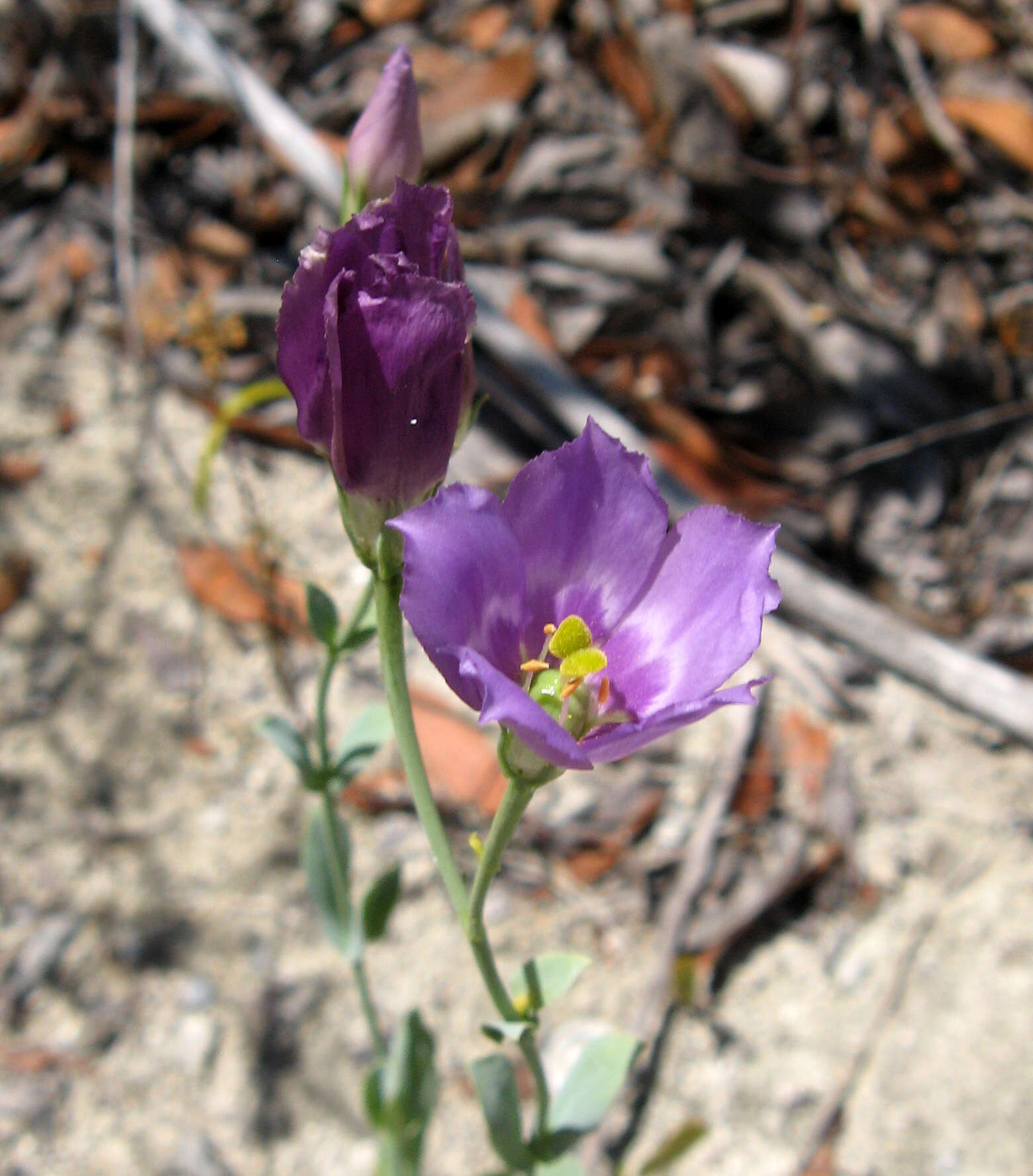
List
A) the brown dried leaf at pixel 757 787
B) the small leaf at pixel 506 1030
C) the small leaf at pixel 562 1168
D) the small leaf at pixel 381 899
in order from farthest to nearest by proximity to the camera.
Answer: the brown dried leaf at pixel 757 787
the small leaf at pixel 381 899
the small leaf at pixel 562 1168
the small leaf at pixel 506 1030

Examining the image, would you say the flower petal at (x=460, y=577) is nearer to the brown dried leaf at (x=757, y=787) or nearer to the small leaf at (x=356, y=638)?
the small leaf at (x=356, y=638)

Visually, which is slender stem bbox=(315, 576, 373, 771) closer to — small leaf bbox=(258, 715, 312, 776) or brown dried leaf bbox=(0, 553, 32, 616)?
small leaf bbox=(258, 715, 312, 776)

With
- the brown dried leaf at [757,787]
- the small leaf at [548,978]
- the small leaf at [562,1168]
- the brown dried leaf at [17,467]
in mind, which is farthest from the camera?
the brown dried leaf at [17,467]

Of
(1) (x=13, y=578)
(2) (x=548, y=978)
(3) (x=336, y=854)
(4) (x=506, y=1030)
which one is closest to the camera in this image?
(4) (x=506, y=1030)

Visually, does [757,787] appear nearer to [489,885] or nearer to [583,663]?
[489,885]

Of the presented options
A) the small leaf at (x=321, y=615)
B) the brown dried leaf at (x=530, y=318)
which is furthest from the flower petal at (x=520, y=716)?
the brown dried leaf at (x=530, y=318)

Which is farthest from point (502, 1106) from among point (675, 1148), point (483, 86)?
point (483, 86)

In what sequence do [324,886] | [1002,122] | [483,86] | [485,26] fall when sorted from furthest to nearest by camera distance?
1. [485,26]
2. [483,86]
3. [1002,122]
4. [324,886]

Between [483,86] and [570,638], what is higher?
[570,638]
